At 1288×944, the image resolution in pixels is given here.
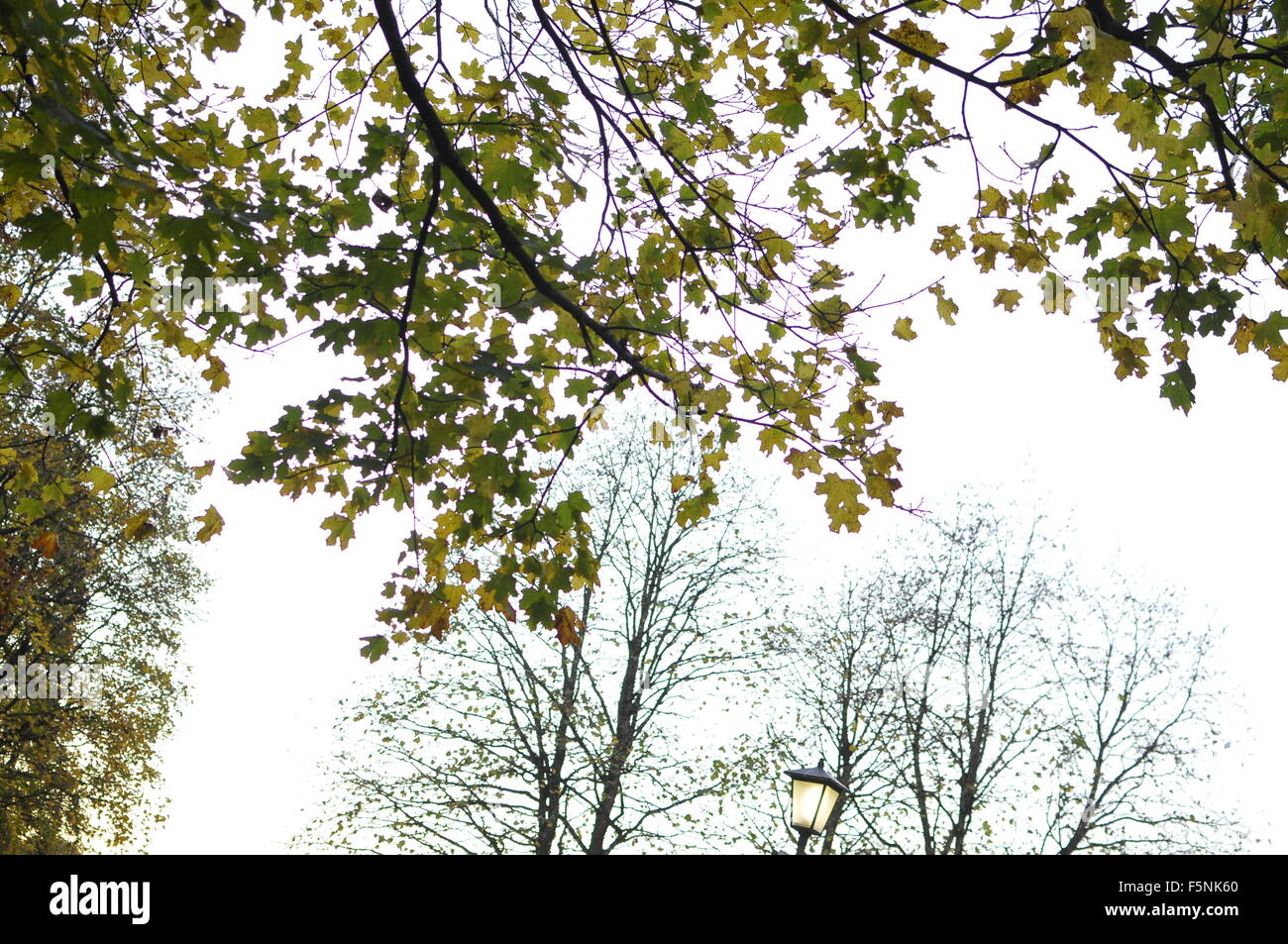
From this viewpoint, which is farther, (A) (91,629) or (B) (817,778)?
(A) (91,629)

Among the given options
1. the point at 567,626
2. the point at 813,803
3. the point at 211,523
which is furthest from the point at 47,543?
the point at 813,803

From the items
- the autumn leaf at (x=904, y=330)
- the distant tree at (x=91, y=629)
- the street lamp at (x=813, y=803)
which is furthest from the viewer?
the distant tree at (x=91, y=629)

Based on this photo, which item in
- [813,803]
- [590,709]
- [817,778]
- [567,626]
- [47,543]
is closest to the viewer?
[567,626]

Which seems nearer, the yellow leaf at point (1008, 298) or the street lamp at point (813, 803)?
the yellow leaf at point (1008, 298)

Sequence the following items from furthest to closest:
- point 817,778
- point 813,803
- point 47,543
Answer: point 817,778 < point 813,803 < point 47,543

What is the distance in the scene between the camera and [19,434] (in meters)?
15.6

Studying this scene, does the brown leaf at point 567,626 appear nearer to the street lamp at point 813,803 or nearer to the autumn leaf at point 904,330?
the autumn leaf at point 904,330

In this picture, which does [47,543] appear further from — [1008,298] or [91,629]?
[91,629]

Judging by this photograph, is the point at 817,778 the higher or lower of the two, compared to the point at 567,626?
lower

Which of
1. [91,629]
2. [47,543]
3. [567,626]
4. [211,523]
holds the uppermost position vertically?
[91,629]

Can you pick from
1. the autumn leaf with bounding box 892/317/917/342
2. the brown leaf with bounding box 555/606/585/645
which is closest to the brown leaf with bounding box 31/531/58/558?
the brown leaf with bounding box 555/606/585/645

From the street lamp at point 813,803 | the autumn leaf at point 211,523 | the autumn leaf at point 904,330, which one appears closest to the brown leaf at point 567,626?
the autumn leaf at point 211,523
